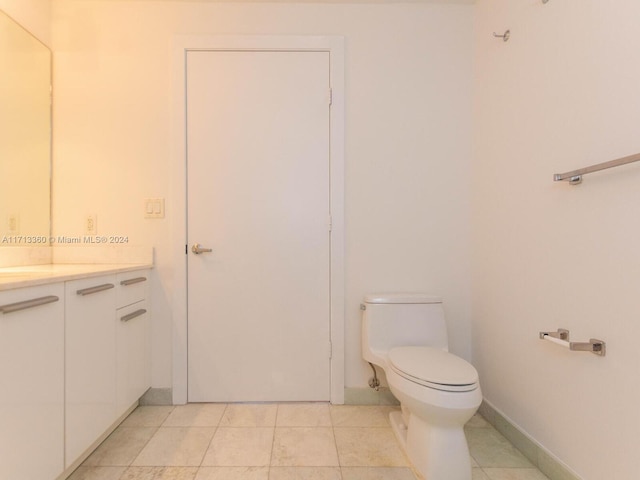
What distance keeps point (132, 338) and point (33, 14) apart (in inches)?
74.0

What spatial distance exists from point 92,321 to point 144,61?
1532 mm

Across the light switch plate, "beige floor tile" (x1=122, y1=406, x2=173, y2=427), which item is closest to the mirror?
the light switch plate

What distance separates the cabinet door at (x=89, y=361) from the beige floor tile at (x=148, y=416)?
26cm

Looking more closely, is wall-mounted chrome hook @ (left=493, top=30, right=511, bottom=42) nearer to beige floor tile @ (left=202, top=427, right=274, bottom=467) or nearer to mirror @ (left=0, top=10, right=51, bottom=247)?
beige floor tile @ (left=202, top=427, right=274, bottom=467)

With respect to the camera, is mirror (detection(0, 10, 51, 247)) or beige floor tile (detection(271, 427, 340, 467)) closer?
beige floor tile (detection(271, 427, 340, 467))

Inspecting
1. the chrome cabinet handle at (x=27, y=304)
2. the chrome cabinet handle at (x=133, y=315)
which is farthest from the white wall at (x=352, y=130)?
the chrome cabinet handle at (x=27, y=304)

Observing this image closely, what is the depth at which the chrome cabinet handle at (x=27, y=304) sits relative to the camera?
3.23 ft

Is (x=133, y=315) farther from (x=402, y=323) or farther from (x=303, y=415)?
(x=402, y=323)

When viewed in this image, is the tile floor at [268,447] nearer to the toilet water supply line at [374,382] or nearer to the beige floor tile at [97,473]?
the beige floor tile at [97,473]

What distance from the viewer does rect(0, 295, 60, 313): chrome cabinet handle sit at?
3.23 feet

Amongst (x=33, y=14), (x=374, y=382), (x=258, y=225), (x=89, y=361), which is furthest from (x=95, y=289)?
(x=33, y=14)

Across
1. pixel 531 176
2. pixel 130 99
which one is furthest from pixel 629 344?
pixel 130 99

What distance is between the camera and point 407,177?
2031 mm

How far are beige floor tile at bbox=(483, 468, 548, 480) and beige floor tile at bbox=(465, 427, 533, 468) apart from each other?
26mm
